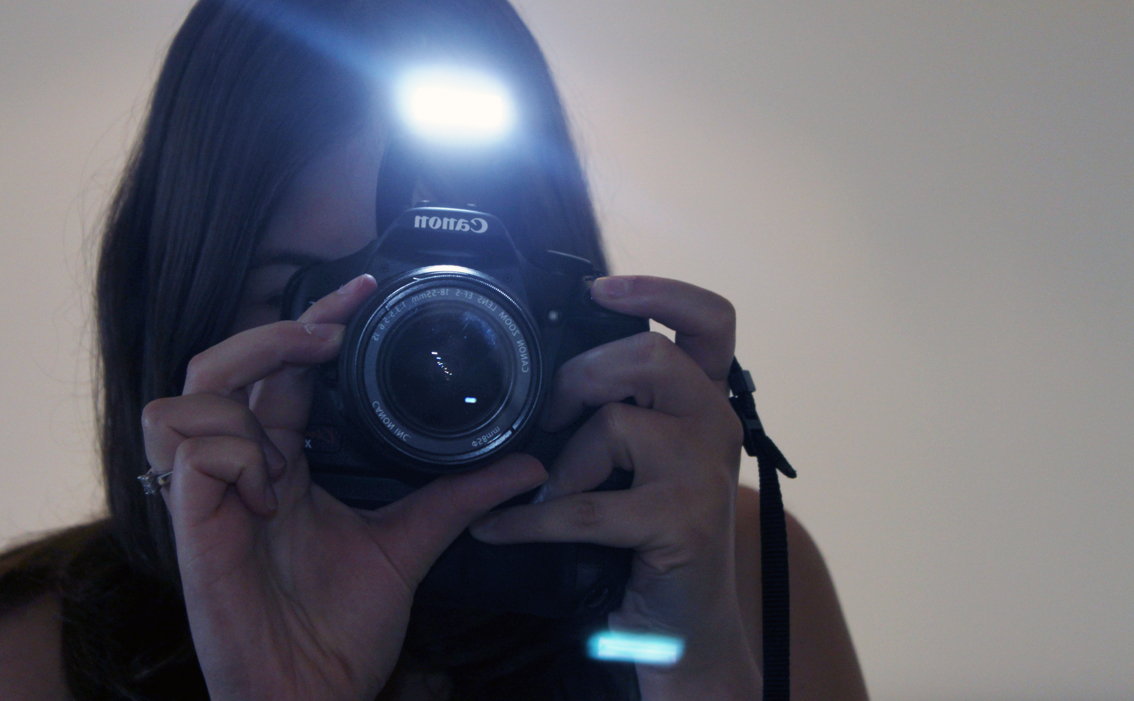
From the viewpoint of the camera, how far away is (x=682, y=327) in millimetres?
577

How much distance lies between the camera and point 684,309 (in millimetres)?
565

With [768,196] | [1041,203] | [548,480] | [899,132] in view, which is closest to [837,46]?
[899,132]

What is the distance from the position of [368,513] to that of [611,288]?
24 centimetres

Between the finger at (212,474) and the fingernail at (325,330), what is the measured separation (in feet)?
0.26

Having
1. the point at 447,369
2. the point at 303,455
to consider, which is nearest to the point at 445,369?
the point at 447,369

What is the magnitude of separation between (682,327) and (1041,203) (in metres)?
1.09

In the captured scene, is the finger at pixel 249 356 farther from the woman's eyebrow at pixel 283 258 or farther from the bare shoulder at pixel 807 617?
the bare shoulder at pixel 807 617

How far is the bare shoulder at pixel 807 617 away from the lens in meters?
0.76

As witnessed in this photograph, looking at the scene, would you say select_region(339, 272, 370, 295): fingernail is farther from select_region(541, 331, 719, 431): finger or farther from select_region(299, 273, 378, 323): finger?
select_region(541, 331, 719, 431): finger

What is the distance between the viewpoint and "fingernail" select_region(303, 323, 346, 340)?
495mm

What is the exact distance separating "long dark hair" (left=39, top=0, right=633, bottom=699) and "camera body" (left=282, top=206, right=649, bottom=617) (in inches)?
3.3

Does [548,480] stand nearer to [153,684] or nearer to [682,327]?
[682,327]

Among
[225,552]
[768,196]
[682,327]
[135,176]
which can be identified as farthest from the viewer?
[768,196]

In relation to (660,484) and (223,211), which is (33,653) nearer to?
(223,211)
